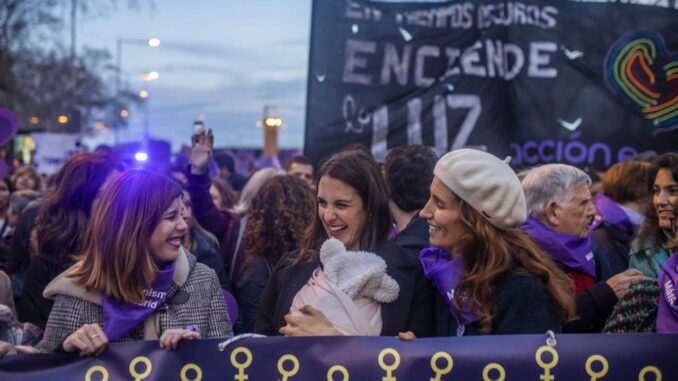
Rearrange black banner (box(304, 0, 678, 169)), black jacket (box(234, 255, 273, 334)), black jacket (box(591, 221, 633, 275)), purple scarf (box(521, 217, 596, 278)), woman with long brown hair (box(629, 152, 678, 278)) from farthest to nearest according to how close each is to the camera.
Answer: black banner (box(304, 0, 678, 169))
black jacket (box(591, 221, 633, 275))
black jacket (box(234, 255, 273, 334))
woman with long brown hair (box(629, 152, 678, 278))
purple scarf (box(521, 217, 596, 278))

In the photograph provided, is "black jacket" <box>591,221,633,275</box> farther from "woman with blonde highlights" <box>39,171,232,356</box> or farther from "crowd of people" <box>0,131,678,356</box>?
"woman with blonde highlights" <box>39,171,232,356</box>

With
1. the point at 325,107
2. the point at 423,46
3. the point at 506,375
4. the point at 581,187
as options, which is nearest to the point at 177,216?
the point at 506,375

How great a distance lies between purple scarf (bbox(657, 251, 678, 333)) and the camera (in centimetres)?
351

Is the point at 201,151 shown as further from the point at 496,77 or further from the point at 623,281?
the point at 623,281

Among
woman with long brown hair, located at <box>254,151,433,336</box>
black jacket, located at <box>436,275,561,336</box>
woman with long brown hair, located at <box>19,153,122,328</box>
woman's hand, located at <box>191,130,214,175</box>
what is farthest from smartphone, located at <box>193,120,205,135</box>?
black jacket, located at <box>436,275,561,336</box>

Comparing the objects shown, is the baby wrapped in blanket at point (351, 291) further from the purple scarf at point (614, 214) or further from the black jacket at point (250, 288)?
the purple scarf at point (614, 214)

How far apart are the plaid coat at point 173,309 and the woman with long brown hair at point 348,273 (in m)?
0.24

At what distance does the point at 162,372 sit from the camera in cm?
335

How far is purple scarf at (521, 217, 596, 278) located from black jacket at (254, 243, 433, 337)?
1073 millimetres

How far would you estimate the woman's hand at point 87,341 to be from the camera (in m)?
3.29

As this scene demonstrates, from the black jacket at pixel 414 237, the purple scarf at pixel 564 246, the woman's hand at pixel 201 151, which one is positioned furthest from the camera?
the woman's hand at pixel 201 151

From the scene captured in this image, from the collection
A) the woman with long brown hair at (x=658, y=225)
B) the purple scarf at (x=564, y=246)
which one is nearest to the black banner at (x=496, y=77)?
the woman with long brown hair at (x=658, y=225)

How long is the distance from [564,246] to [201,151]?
8.45 feet

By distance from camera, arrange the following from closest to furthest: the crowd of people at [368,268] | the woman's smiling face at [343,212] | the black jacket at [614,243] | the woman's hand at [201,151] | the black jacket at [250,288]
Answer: the crowd of people at [368,268], the woman's smiling face at [343,212], the black jacket at [250,288], the black jacket at [614,243], the woman's hand at [201,151]
